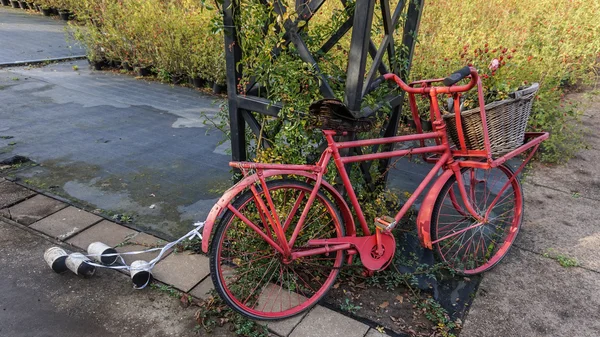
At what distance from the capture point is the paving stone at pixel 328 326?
222cm

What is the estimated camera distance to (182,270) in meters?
2.65

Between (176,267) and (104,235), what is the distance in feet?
2.33

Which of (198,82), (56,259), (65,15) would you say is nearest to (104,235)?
(56,259)

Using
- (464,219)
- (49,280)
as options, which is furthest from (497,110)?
(49,280)

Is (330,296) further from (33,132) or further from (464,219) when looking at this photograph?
(33,132)

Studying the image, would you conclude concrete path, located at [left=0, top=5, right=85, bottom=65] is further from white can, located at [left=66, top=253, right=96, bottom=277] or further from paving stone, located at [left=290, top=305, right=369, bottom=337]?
paving stone, located at [left=290, top=305, right=369, bottom=337]

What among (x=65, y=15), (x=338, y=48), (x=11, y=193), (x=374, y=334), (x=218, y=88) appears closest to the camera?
(x=374, y=334)

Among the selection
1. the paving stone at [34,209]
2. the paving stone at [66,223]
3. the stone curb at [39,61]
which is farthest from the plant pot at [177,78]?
the paving stone at [66,223]

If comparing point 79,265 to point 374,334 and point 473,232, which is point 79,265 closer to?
point 374,334

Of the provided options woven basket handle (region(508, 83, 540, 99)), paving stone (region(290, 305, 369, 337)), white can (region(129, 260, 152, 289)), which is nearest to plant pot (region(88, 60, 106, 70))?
white can (region(129, 260, 152, 289))

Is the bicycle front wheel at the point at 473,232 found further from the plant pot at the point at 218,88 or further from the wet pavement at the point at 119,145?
the plant pot at the point at 218,88

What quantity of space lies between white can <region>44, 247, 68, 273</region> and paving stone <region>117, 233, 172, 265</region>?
349mm

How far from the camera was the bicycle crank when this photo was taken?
2463mm

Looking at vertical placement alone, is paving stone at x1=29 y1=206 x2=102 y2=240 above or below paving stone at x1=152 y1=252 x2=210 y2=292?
above
